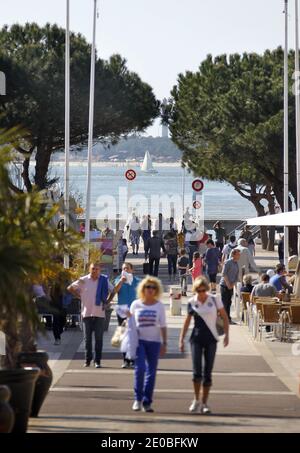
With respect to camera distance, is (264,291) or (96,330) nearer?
(96,330)

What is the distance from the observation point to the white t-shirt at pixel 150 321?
51.0 ft

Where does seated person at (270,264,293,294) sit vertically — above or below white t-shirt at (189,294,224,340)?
above

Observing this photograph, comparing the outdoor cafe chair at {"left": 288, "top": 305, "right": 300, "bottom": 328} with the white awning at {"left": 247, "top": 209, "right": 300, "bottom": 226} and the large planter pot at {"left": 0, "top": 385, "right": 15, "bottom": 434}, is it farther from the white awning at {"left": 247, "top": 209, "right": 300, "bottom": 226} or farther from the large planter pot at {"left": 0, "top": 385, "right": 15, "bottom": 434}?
the large planter pot at {"left": 0, "top": 385, "right": 15, "bottom": 434}

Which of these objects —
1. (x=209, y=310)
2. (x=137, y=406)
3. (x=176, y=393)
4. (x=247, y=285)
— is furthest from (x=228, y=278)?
(x=137, y=406)

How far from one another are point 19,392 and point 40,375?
1.77 meters

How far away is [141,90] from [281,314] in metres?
33.8

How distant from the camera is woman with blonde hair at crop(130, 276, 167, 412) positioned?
15.5 meters

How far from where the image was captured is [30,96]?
53188mm

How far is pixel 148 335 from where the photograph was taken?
1559cm

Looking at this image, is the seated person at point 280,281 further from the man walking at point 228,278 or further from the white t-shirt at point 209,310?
the white t-shirt at point 209,310

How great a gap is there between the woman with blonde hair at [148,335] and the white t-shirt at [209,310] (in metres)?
0.43

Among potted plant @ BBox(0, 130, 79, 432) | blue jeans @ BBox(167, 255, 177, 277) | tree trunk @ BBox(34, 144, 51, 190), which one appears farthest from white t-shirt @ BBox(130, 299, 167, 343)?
tree trunk @ BBox(34, 144, 51, 190)

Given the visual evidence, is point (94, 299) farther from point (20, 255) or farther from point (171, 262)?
point (171, 262)

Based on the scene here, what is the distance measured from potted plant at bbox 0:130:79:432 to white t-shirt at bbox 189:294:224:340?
6.21 ft
